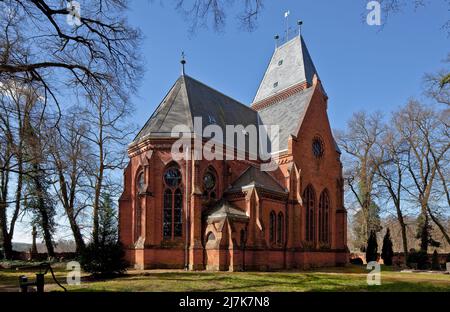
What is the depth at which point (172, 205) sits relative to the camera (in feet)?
80.1

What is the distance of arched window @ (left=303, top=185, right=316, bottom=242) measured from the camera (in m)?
28.9

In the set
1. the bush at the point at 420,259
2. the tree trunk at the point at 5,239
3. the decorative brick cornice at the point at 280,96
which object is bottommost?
the bush at the point at 420,259

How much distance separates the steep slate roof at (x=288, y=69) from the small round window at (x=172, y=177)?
Result: 17.8 metres

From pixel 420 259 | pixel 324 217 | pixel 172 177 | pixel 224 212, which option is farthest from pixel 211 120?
pixel 420 259

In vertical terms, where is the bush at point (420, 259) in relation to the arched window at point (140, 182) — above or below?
below

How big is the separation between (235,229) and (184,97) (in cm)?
1089

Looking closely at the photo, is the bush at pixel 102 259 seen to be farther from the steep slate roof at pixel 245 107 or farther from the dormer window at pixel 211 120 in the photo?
the dormer window at pixel 211 120

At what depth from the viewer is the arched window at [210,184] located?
83.7ft

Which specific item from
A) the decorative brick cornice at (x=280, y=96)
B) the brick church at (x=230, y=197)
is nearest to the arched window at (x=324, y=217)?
the brick church at (x=230, y=197)

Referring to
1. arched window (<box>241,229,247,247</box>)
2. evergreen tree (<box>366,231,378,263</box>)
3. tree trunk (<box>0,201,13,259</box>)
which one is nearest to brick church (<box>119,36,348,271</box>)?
arched window (<box>241,229,247,247</box>)

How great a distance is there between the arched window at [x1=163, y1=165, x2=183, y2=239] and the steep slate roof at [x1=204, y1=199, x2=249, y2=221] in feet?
6.07

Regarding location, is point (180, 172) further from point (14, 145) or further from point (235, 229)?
point (14, 145)

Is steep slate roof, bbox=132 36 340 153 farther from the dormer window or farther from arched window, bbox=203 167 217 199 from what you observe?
arched window, bbox=203 167 217 199

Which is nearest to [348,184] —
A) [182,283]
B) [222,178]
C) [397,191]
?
[397,191]
